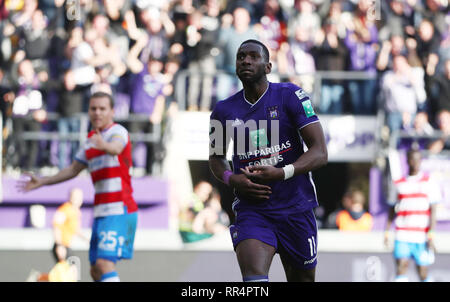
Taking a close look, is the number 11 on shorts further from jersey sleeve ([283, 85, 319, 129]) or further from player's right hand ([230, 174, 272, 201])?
jersey sleeve ([283, 85, 319, 129])

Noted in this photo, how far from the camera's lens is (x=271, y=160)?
21.2ft

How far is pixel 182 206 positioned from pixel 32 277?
2600mm

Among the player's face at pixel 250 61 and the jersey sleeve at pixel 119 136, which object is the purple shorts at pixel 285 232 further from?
the jersey sleeve at pixel 119 136

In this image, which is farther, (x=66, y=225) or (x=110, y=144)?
(x=66, y=225)

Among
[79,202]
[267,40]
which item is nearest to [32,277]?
[79,202]

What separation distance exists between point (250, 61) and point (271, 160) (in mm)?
793

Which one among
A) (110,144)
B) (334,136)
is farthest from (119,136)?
(334,136)

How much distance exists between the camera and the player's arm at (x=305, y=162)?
616 centimetres

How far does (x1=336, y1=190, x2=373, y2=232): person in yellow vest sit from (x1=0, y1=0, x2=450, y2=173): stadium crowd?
146 cm

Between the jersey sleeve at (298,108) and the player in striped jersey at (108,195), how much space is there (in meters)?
2.07

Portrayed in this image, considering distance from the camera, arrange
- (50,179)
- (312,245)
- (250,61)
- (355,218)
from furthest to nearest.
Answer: (355,218) < (50,179) < (312,245) < (250,61)

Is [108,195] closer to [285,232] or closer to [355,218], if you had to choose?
[285,232]

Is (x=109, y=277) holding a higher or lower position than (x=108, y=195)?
lower

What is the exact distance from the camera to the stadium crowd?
44.6 feet
